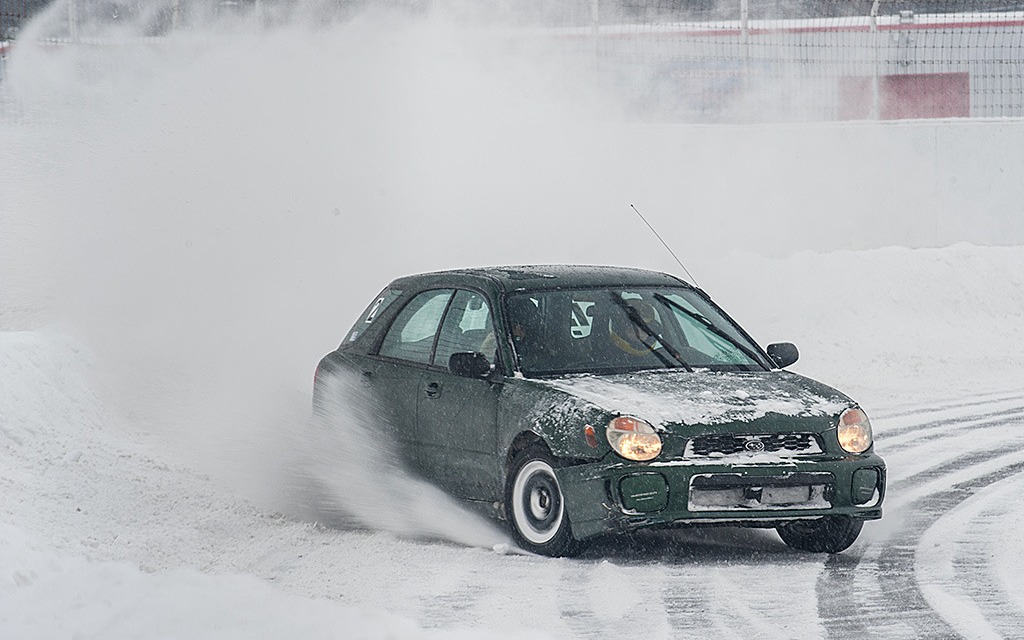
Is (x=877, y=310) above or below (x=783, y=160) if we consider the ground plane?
below

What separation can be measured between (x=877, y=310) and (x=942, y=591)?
12519mm

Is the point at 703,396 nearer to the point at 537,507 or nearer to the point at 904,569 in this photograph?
the point at 537,507

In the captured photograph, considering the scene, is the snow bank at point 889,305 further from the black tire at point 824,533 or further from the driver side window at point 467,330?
the black tire at point 824,533

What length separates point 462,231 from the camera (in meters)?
19.0

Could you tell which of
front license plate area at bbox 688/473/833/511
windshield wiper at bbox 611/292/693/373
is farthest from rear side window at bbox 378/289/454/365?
front license plate area at bbox 688/473/833/511

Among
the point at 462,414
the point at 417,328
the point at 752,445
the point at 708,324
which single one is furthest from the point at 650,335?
the point at 417,328

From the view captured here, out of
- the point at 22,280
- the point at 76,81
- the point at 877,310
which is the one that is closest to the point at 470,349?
the point at 22,280

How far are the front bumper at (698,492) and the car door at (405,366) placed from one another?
131 centimetres

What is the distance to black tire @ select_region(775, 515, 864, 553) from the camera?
7426mm

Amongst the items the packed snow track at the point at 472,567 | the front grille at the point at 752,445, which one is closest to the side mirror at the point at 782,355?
the packed snow track at the point at 472,567

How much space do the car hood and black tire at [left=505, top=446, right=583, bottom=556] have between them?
1.15 ft

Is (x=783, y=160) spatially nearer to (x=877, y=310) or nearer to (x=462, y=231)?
(x=877, y=310)

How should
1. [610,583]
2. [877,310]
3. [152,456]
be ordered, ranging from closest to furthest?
[610,583] < [152,456] < [877,310]

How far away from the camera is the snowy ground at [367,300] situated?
6.43 metres
